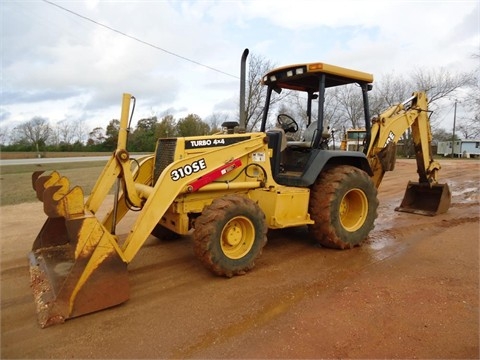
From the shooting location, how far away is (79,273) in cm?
317

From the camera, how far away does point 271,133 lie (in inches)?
206

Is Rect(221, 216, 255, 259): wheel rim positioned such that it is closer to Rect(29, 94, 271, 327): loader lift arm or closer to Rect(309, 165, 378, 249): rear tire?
Rect(29, 94, 271, 327): loader lift arm

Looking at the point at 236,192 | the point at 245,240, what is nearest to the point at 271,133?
the point at 236,192

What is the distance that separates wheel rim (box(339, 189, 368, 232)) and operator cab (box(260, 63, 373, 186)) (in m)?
0.59

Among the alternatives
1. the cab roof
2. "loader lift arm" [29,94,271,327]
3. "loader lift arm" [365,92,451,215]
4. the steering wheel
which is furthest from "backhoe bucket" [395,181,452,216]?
"loader lift arm" [29,94,271,327]

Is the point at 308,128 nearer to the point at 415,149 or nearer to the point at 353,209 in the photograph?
the point at 353,209

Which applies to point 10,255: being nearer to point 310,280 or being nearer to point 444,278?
point 310,280

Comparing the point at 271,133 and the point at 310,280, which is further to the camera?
the point at 271,133

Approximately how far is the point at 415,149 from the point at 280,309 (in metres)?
5.50

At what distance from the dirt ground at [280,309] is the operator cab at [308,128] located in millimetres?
1139

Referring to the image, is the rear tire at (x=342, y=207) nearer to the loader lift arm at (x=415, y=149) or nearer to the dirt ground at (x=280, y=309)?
the dirt ground at (x=280, y=309)

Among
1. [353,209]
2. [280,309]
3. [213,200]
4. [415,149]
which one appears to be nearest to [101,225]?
[213,200]

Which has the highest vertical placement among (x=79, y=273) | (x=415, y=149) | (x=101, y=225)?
(x=415, y=149)

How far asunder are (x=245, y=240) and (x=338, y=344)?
1721mm
